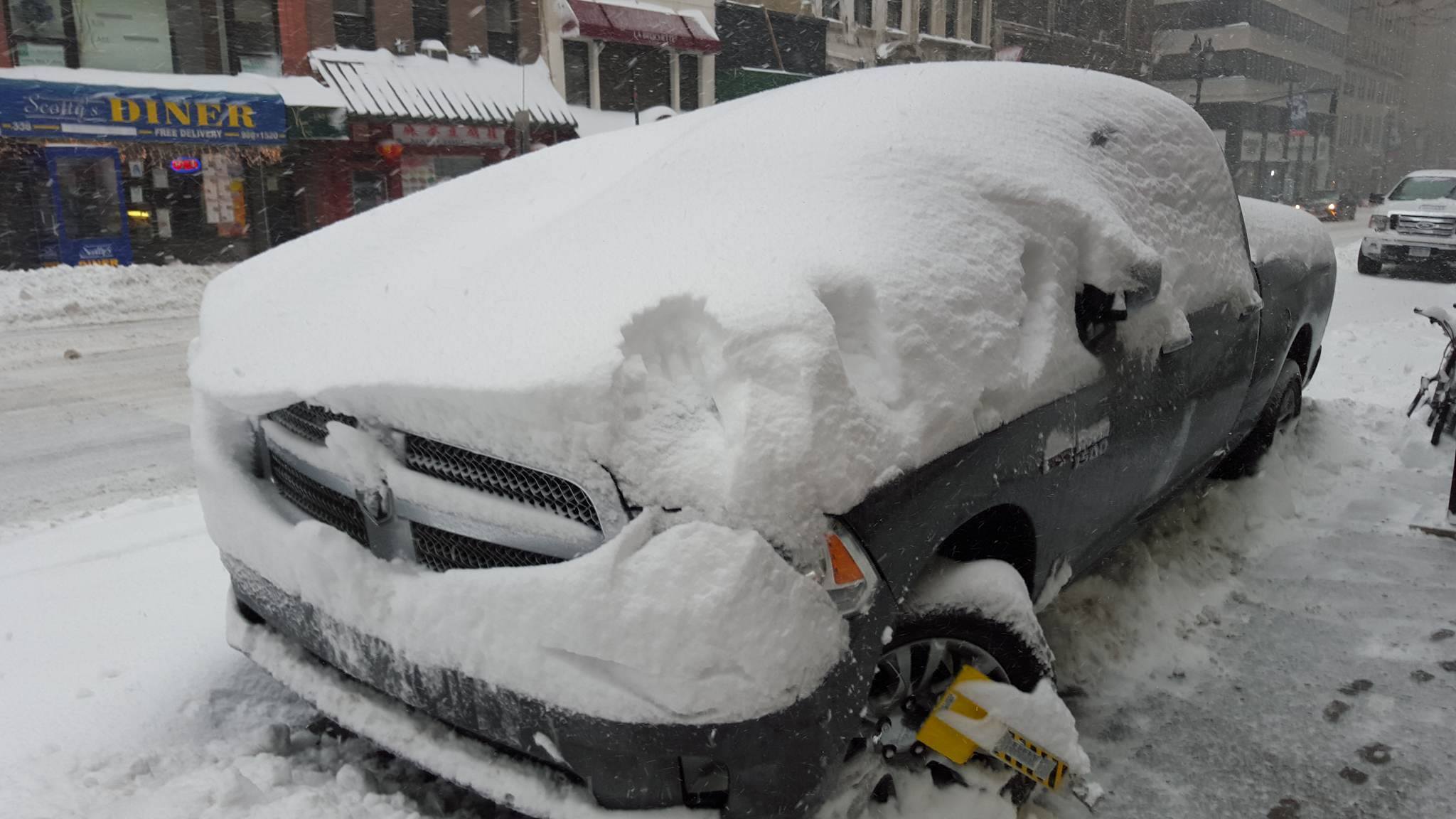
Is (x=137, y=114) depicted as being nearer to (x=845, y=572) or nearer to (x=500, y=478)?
(x=500, y=478)

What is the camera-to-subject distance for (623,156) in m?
3.61

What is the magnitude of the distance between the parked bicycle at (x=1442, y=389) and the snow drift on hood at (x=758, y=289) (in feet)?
9.35

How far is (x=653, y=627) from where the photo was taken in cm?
194

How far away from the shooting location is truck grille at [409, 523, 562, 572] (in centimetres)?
220

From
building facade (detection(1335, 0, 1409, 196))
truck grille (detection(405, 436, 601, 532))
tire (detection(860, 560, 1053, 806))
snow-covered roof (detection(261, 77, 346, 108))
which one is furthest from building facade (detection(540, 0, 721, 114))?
building facade (detection(1335, 0, 1409, 196))

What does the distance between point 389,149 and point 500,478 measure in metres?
21.6

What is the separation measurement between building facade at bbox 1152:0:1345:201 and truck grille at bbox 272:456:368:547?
197 ft

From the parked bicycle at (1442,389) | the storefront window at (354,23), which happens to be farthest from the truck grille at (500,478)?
the storefront window at (354,23)

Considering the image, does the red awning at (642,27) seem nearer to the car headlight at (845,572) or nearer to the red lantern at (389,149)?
the red lantern at (389,149)

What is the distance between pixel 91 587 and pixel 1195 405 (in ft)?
13.9

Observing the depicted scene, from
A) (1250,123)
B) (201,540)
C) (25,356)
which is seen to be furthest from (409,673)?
(1250,123)

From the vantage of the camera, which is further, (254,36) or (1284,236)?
(254,36)

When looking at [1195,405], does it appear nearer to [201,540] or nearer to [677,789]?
[677,789]

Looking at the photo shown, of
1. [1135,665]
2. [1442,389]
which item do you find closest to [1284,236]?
[1442,389]
